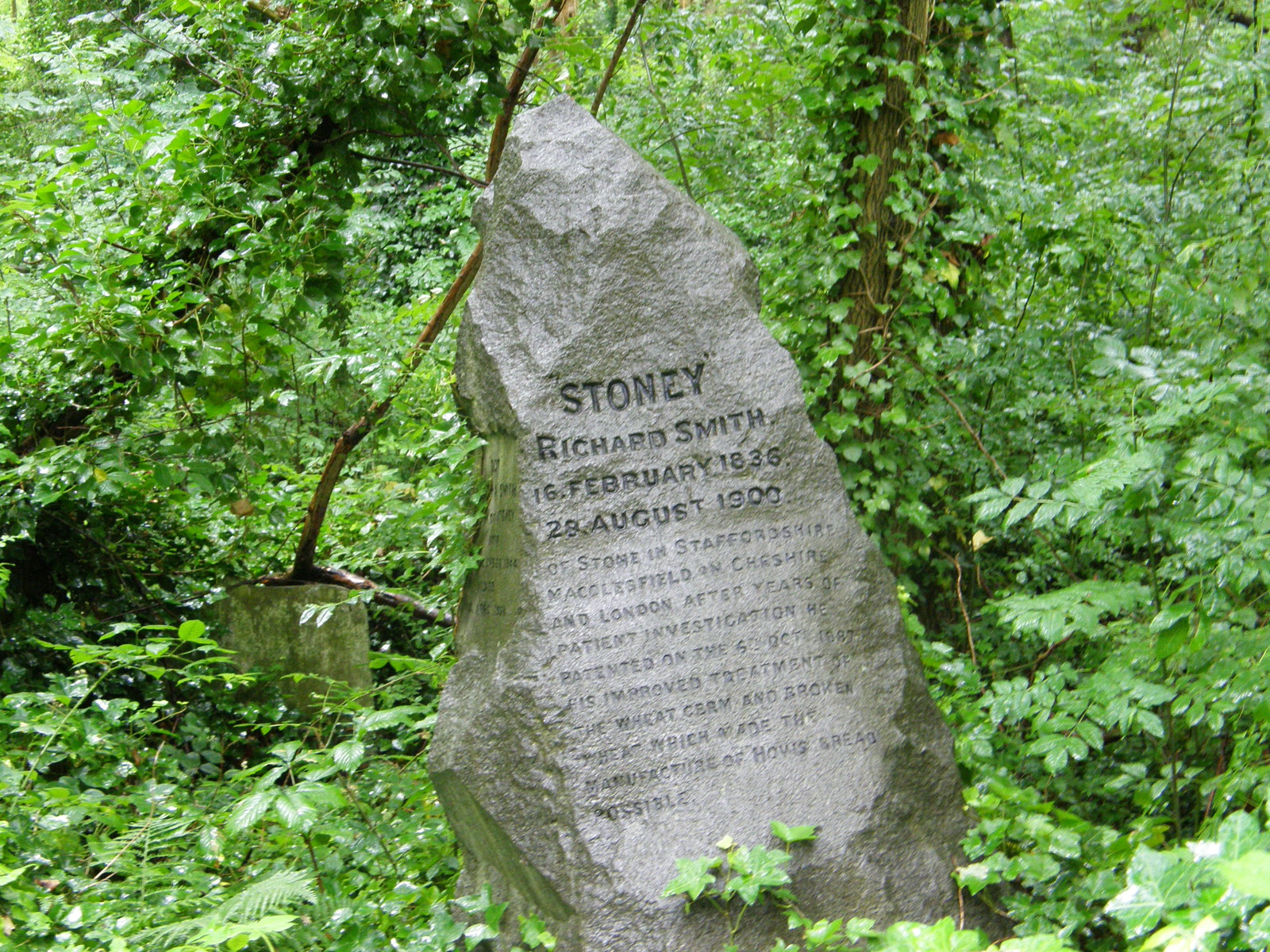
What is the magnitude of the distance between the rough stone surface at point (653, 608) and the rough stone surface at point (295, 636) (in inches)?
92.8

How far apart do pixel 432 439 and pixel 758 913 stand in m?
1.86

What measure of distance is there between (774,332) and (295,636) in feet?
9.43

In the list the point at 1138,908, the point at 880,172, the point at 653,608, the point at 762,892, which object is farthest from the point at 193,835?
the point at 880,172

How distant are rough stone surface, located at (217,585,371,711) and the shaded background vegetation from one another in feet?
0.70

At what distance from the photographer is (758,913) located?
9.29 ft

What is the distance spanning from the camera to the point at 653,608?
3.04 metres

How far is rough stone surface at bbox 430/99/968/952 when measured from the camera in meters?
2.92

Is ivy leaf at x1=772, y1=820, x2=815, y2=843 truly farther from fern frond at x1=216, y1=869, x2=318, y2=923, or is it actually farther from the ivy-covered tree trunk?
the ivy-covered tree trunk

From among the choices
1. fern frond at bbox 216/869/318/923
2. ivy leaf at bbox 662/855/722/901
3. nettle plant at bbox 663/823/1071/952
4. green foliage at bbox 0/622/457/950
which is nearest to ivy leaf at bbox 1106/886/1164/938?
nettle plant at bbox 663/823/1071/952

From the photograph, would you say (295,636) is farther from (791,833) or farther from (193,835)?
(791,833)

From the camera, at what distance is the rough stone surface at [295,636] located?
17.7ft

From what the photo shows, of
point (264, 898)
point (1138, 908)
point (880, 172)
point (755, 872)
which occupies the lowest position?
point (755, 872)

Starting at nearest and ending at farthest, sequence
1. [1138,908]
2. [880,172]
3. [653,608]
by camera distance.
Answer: [1138,908]
[653,608]
[880,172]

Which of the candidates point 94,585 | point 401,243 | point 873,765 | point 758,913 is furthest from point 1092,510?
point 401,243
